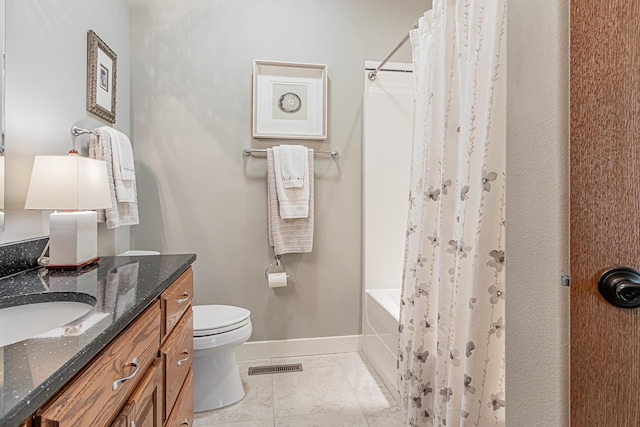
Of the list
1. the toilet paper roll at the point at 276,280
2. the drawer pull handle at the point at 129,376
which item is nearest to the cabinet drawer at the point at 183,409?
the drawer pull handle at the point at 129,376

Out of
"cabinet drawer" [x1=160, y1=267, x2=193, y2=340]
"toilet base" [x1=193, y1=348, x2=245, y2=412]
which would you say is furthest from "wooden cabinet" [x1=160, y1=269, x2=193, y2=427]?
"toilet base" [x1=193, y1=348, x2=245, y2=412]

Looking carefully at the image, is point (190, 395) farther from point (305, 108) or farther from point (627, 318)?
point (305, 108)

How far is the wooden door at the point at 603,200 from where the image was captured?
0.55 m

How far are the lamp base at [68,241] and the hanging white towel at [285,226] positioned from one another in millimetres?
1121

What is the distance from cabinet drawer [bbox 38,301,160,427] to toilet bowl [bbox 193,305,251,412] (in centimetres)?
74

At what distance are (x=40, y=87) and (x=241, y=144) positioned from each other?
112cm

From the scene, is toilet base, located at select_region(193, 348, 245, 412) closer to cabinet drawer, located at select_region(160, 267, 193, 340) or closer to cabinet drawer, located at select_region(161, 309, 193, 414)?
cabinet drawer, located at select_region(161, 309, 193, 414)

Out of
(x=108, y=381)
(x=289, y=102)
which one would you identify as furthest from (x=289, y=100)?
(x=108, y=381)

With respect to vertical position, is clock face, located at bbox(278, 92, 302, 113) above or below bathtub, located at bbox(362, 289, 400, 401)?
above

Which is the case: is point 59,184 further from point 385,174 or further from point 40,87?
point 385,174

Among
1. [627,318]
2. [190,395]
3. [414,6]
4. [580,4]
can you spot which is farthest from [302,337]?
[414,6]

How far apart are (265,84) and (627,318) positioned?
2218 mm

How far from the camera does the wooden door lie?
546 millimetres

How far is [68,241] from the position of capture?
1.23m
